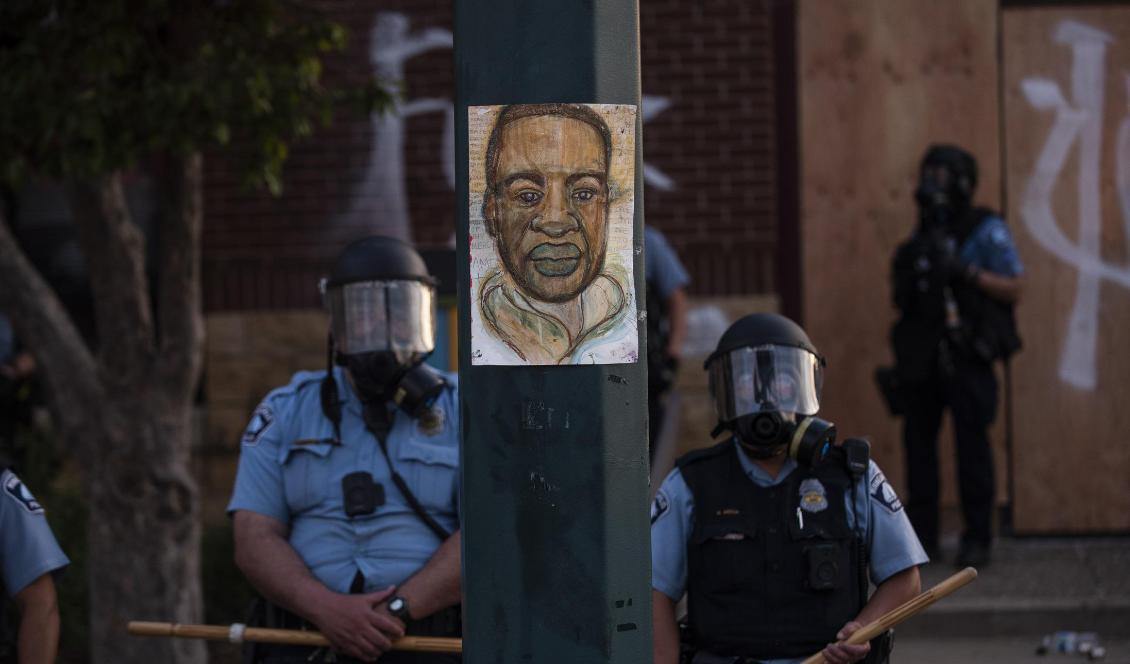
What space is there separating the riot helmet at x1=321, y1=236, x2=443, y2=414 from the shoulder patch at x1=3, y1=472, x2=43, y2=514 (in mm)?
916

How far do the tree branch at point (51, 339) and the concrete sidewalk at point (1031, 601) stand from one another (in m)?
3.57

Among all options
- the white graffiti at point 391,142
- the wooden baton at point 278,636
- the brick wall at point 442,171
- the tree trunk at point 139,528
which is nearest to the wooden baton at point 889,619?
the wooden baton at point 278,636

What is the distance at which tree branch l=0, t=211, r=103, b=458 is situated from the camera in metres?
6.45

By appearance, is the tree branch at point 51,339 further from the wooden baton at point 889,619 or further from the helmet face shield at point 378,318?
the wooden baton at point 889,619

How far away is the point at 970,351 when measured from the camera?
743 centimetres

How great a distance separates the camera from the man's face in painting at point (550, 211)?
259cm

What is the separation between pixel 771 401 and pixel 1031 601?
3316 mm

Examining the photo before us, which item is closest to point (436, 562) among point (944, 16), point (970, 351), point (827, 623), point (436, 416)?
point (436, 416)

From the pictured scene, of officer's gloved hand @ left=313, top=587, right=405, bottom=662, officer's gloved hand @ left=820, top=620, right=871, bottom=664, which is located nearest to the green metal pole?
officer's gloved hand @ left=820, top=620, right=871, bottom=664

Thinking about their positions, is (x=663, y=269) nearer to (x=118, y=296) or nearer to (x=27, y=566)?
(x=118, y=296)

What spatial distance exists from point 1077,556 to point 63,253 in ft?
18.5

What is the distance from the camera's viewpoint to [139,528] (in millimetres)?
6418

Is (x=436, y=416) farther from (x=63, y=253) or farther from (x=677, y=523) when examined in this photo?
(x=63, y=253)

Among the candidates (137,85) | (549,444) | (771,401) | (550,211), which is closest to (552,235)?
(550,211)
